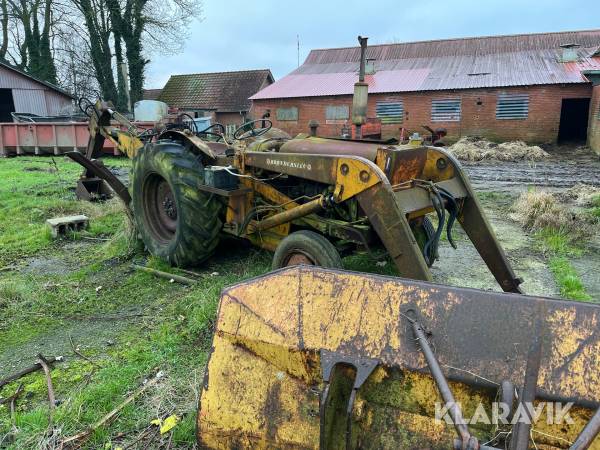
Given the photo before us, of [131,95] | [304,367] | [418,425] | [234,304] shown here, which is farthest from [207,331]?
[131,95]

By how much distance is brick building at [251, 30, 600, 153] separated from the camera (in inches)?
745

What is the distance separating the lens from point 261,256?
5.00 m

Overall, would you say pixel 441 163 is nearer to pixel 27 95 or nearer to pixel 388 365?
pixel 388 365

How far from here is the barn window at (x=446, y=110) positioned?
66.1 feet

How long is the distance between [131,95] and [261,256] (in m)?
23.5

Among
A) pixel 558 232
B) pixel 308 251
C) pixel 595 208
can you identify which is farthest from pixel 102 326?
pixel 595 208

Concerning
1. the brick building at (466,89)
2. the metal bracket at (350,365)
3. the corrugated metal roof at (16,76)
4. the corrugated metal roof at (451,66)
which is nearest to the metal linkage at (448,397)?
the metal bracket at (350,365)

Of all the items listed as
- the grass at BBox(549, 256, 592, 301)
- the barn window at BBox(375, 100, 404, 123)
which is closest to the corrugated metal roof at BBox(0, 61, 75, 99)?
the barn window at BBox(375, 100, 404, 123)

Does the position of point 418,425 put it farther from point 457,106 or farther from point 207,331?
point 457,106

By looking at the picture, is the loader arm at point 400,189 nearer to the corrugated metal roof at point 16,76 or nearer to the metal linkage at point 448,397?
the metal linkage at point 448,397

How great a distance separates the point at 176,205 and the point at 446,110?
1799cm

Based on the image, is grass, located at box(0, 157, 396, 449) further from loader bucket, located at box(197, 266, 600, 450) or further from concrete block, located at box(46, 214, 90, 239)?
loader bucket, located at box(197, 266, 600, 450)

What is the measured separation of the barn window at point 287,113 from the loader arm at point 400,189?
64.7 feet

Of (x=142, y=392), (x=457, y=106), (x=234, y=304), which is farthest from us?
(x=457, y=106)
